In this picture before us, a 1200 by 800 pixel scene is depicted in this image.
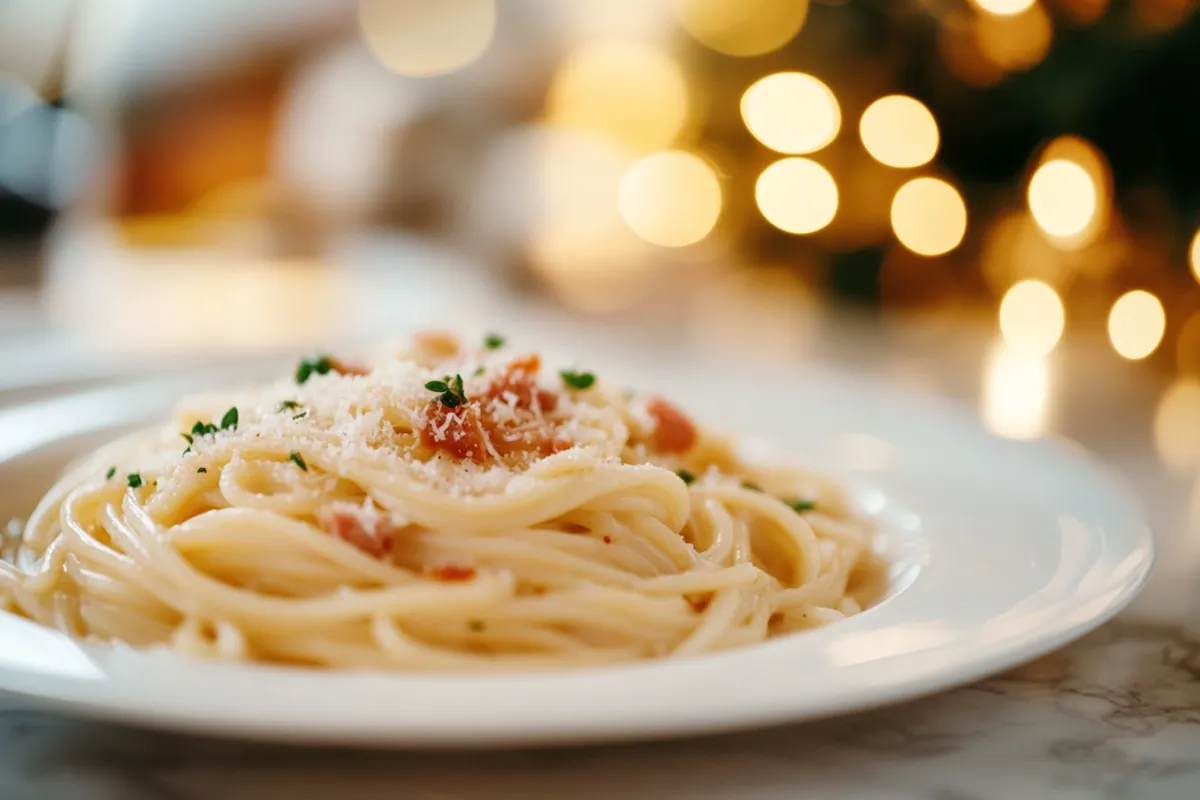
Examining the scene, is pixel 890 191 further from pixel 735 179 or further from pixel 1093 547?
pixel 1093 547

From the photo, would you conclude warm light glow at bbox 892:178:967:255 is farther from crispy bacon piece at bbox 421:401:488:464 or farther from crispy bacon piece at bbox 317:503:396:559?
crispy bacon piece at bbox 317:503:396:559

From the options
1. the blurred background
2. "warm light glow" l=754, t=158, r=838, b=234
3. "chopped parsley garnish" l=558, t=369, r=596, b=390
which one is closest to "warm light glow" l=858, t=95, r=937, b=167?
the blurred background

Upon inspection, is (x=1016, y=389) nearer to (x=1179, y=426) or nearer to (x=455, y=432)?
(x=1179, y=426)

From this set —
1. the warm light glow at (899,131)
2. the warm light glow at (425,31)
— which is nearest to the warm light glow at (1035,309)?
the warm light glow at (899,131)

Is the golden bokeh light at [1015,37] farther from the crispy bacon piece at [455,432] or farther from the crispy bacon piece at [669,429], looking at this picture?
the crispy bacon piece at [455,432]

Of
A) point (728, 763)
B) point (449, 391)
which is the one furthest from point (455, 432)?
point (728, 763)

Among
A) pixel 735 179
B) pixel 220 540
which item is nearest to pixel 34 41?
pixel 735 179
